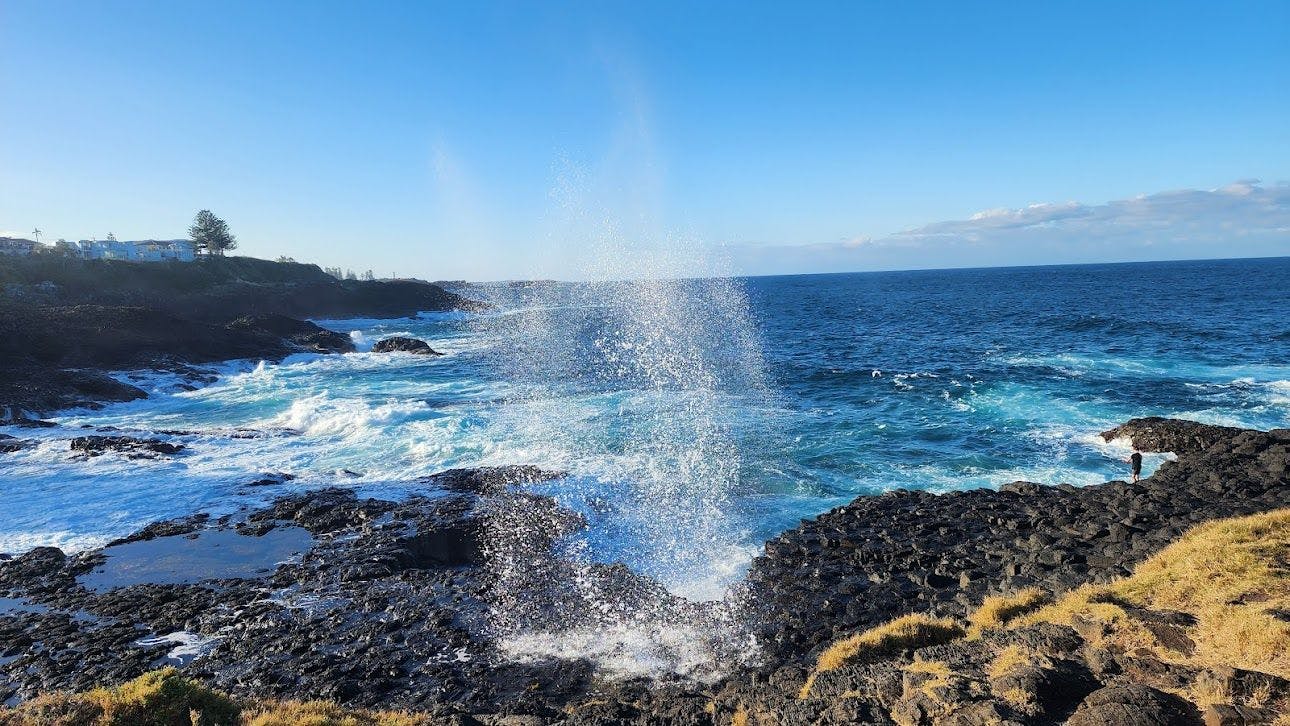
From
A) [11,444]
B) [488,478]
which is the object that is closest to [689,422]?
[488,478]

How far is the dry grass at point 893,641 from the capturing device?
11430 millimetres

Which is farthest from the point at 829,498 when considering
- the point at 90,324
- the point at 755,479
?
the point at 90,324

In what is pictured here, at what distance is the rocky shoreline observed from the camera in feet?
31.0

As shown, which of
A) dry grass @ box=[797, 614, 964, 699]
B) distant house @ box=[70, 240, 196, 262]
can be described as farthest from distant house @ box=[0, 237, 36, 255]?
dry grass @ box=[797, 614, 964, 699]

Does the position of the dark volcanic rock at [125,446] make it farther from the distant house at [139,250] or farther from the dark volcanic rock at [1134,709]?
the distant house at [139,250]

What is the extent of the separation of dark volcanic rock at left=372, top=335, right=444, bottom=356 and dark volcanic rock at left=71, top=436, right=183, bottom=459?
3567 centimetres

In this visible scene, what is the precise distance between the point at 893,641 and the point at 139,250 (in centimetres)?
14771

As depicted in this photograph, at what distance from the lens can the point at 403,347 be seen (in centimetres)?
6781

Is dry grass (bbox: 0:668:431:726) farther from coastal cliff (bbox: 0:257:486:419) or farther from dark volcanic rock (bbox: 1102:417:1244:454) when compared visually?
coastal cliff (bbox: 0:257:486:419)

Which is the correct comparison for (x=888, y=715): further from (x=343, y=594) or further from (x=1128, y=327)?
(x=1128, y=327)

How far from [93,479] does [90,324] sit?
3727 cm

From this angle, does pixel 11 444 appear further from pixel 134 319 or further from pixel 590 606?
pixel 590 606

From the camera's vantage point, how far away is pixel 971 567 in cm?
1636

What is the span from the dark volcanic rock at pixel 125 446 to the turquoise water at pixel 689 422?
1029 mm
